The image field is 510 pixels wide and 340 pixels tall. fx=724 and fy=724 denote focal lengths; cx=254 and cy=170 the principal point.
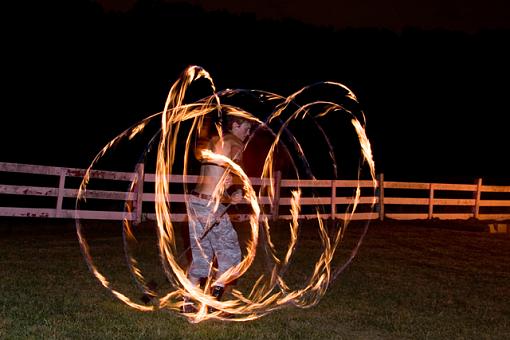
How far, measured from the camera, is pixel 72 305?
7016mm

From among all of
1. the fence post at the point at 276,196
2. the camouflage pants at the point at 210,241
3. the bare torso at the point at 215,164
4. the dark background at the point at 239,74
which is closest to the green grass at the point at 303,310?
the camouflage pants at the point at 210,241

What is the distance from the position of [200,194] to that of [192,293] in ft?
3.15

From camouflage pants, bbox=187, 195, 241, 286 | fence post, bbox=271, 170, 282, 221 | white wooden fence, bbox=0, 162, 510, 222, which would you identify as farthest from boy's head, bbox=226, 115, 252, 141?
fence post, bbox=271, 170, 282, 221

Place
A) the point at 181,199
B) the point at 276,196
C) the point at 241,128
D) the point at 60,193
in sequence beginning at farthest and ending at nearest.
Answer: the point at 276,196 < the point at 181,199 < the point at 60,193 < the point at 241,128

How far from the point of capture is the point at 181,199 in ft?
55.1

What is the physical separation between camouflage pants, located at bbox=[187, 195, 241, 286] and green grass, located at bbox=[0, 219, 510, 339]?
21.1 inches

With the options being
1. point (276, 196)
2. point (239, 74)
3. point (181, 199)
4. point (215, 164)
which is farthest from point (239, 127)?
point (239, 74)

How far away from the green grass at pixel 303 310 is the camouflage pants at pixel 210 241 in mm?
536

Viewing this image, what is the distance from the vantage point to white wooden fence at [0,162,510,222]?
15.7m

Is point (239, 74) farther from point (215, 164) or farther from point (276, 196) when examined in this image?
point (215, 164)

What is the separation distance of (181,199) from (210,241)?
32.1 ft

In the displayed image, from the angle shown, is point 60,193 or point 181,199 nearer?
point 60,193

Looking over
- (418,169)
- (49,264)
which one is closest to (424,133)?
(418,169)

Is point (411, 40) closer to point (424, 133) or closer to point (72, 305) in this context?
point (424, 133)
